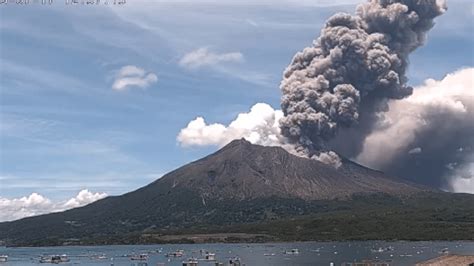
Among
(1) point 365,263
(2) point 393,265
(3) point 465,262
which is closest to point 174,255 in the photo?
(2) point 393,265

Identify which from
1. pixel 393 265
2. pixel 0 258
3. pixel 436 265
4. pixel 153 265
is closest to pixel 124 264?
pixel 153 265

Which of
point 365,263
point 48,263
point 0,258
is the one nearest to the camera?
point 365,263

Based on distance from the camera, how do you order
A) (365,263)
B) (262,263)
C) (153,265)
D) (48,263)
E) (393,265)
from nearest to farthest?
(365,263) < (393,265) < (262,263) < (153,265) < (48,263)

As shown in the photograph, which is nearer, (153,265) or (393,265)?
(393,265)

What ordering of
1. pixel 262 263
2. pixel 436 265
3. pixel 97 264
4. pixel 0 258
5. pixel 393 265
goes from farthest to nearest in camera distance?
pixel 0 258 < pixel 97 264 < pixel 262 263 < pixel 393 265 < pixel 436 265

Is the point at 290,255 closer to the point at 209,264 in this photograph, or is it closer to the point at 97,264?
the point at 209,264

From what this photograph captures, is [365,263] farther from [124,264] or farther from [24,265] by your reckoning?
[24,265]

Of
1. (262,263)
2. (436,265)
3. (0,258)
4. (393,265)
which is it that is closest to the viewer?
(436,265)

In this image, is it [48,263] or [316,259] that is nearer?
[316,259]
